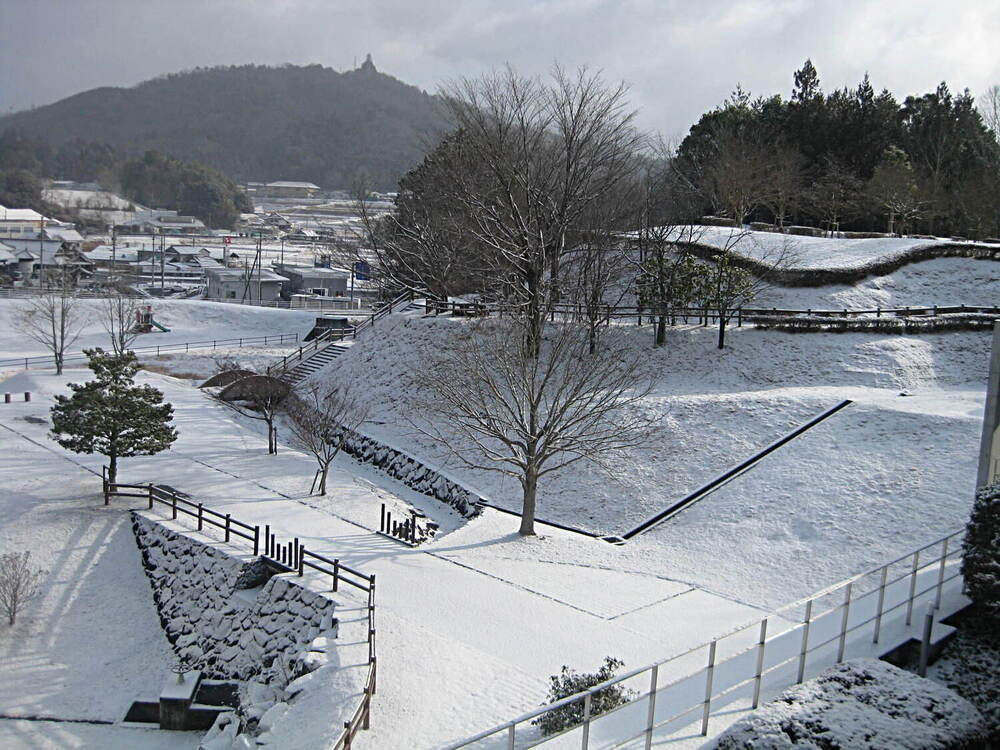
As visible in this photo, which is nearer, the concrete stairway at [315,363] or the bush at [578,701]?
the bush at [578,701]

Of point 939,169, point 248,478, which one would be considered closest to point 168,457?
point 248,478

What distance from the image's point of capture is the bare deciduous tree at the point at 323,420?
996 inches

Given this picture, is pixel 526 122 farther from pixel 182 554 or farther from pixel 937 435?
pixel 182 554

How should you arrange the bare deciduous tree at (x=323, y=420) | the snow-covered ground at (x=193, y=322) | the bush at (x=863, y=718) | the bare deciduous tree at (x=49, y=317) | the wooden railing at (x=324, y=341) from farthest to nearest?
the snow-covered ground at (x=193, y=322) < the bare deciduous tree at (x=49, y=317) < the wooden railing at (x=324, y=341) < the bare deciduous tree at (x=323, y=420) < the bush at (x=863, y=718)

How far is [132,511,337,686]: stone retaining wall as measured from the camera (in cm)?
1488

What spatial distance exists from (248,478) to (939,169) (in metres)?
47.8

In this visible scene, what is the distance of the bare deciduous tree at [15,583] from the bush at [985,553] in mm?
16796

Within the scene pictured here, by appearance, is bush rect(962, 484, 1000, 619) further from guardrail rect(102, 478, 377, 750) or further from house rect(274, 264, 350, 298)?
house rect(274, 264, 350, 298)

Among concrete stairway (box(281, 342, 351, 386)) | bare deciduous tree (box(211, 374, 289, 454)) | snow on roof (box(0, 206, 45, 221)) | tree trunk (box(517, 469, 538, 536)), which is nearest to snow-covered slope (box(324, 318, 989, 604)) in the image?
tree trunk (box(517, 469, 538, 536))

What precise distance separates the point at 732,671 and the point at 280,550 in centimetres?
1015

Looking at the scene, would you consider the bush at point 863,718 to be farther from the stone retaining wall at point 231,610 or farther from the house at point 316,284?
the house at point 316,284

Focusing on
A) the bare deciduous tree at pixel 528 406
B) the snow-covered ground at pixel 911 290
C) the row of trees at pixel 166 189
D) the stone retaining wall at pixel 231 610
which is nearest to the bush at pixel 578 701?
the stone retaining wall at pixel 231 610

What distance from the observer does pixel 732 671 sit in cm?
1112

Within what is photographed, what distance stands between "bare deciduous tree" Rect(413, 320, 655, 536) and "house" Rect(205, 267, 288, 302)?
4468cm
